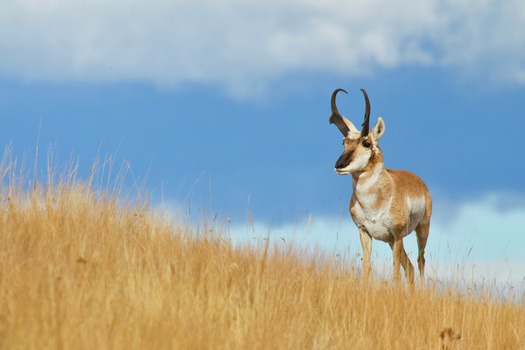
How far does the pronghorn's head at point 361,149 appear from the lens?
7.90 metres

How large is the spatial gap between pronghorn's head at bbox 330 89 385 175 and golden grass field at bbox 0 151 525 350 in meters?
1.36

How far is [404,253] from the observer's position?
8758mm

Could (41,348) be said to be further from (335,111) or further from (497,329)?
(335,111)

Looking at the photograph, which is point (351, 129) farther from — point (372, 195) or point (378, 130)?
point (372, 195)

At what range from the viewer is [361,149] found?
8.09 m

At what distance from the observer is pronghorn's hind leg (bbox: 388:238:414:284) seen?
25.8ft

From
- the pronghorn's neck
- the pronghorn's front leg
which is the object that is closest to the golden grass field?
the pronghorn's front leg

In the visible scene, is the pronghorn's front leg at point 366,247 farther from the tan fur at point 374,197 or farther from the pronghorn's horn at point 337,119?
the pronghorn's horn at point 337,119

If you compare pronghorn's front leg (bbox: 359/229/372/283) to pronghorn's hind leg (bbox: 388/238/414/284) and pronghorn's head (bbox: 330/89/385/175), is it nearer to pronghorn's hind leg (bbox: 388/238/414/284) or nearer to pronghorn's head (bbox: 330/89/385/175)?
pronghorn's hind leg (bbox: 388/238/414/284)

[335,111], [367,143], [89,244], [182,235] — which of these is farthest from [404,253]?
[89,244]

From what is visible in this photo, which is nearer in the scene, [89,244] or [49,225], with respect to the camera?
[89,244]

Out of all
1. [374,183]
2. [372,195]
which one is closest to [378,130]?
[374,183]

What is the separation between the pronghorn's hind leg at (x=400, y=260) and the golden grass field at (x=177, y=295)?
0.49 meters

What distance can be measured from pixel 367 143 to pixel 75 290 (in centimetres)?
519
